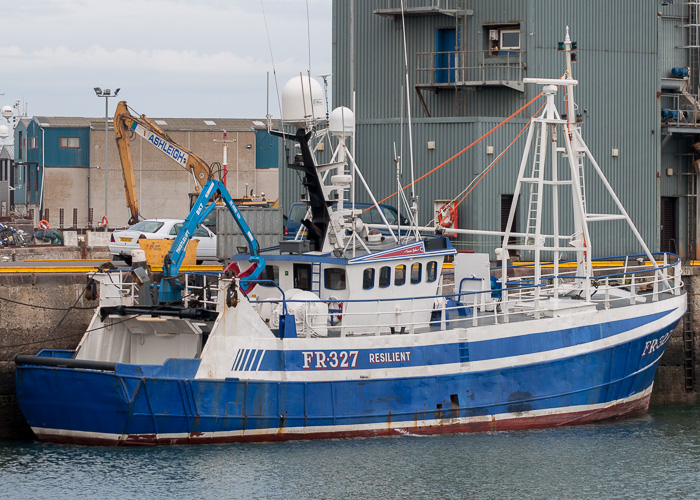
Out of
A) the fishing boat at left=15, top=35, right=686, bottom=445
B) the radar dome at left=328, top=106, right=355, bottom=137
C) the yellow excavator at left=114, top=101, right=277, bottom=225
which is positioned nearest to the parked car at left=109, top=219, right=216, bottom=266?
the yellow excavator at left=114, top=101, right=277, bottom=225

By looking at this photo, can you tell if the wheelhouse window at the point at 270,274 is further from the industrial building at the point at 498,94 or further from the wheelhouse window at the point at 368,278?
the industrial building at the point at 498,94

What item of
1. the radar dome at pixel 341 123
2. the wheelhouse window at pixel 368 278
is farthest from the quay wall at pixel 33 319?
the radar dome at pixel 341 123

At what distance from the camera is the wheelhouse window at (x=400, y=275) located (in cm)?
2227

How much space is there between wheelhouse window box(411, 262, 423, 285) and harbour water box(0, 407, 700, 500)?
3.14m

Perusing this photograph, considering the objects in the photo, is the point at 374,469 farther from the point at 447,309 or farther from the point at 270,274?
the point at 270,274

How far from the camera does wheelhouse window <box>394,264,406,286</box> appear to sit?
2227 cm

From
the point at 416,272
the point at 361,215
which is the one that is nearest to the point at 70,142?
the point at 361,215

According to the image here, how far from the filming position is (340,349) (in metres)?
20.9

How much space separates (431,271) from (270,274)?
324 cm

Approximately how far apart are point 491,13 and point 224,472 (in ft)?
56.7

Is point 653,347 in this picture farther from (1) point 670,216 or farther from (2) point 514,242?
(1) point 670,216

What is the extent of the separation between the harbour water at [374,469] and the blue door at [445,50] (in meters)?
13.4

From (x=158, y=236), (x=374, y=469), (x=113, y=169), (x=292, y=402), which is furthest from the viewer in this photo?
(x=113, y=169)

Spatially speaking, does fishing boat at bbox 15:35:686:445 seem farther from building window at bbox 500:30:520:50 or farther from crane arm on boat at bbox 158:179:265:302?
building window at bbox 500:30:520:50
